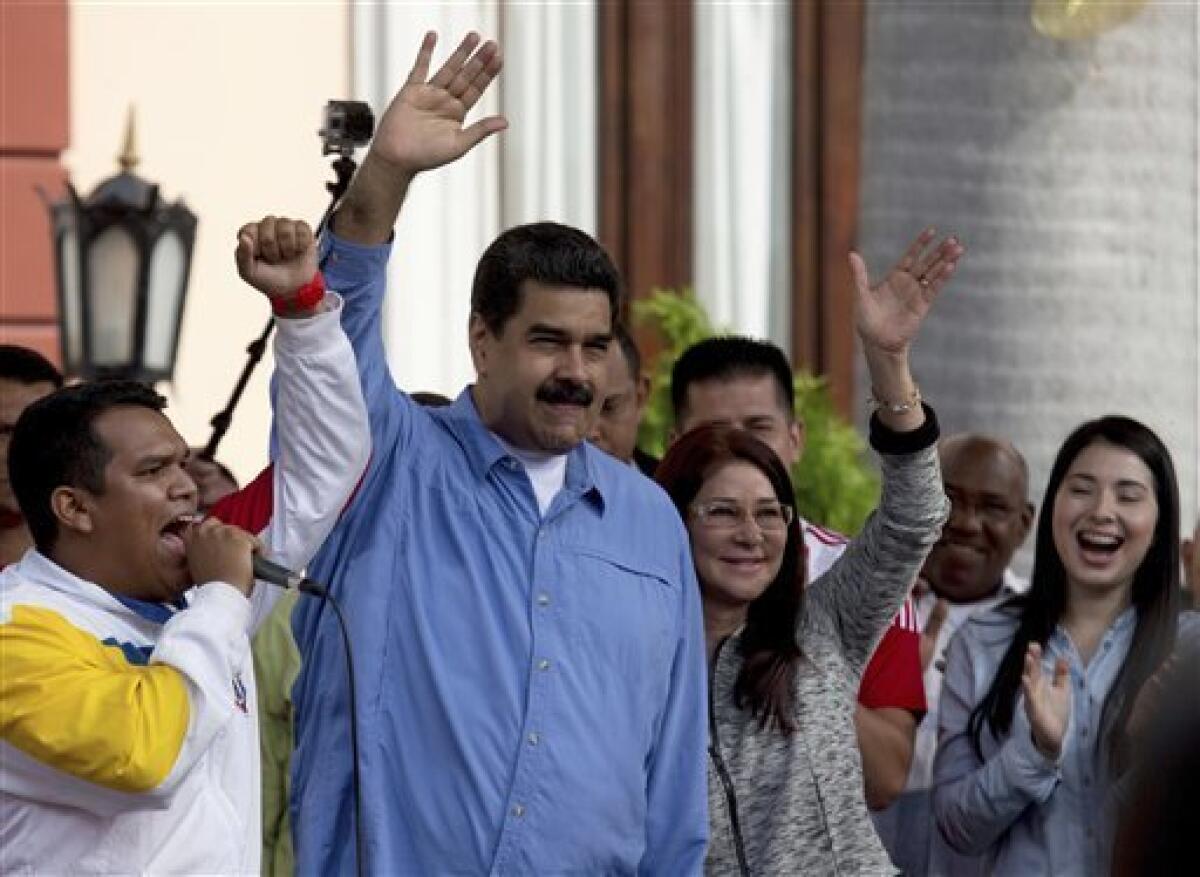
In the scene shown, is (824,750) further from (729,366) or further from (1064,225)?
(1064,225)

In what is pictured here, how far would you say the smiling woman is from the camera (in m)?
6.29

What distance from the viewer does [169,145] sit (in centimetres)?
1058

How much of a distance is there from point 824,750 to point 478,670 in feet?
3.10

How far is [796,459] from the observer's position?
7.05 m

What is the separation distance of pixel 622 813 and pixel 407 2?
6.38 m

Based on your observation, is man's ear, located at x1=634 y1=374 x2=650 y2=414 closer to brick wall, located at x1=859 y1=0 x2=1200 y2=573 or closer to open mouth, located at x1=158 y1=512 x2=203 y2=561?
brick wall, located at x1=859 y1=0 x2=1200 y2=573

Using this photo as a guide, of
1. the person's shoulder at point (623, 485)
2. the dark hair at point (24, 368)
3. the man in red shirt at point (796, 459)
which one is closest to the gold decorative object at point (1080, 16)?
the man in red shirt at point (796, 459)

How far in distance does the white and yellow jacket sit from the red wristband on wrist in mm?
446

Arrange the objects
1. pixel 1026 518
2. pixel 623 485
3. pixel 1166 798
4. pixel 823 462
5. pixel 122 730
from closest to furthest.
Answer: pixel 1166 798 < pixel 122 730 < pixel 623 485 < pixel 1026 518 < pixel 823 462

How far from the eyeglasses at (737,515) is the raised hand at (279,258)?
149cm

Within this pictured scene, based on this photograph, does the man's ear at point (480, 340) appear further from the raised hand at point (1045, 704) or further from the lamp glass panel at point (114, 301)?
the lamp glass panel at point (114, 301)

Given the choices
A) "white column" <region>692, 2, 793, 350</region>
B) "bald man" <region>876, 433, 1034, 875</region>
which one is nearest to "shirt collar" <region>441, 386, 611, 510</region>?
"bald man" <region>876, 433, 1034, 875</region>

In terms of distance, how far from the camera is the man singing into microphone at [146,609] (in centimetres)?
398

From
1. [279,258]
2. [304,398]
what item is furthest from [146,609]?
[279,258]
